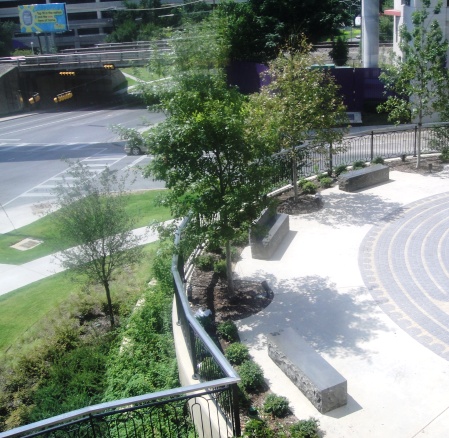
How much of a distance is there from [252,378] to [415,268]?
19.4 feet

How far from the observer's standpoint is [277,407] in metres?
8.46

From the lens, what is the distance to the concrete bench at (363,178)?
62.1 feet

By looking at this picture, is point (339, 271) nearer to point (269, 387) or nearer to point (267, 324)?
point (267, 324)

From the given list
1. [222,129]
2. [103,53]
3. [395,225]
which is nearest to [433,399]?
[222,129]

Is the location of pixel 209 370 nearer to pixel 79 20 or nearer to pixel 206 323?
pixel 206 323

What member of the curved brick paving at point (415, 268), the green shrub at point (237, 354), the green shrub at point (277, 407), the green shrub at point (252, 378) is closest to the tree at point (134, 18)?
the curved brick paving at point (415, 268)

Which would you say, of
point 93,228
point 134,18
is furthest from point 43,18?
point 93,228

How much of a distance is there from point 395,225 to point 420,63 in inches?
291

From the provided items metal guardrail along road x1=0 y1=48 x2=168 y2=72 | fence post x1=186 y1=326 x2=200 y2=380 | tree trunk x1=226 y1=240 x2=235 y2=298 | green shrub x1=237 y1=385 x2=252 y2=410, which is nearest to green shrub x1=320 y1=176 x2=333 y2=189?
tree trunk x1=226 y1=240 x2=235 y2=298

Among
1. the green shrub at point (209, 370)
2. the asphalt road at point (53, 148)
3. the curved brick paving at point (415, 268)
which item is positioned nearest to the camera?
the green shrub at point (209, 370)

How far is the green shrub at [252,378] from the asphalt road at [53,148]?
890 cm

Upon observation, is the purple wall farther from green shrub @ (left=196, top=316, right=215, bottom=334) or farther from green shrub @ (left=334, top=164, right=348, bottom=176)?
green shrub @ (left=196, top=316, right=215, bottom=334)

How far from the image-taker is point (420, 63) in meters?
20.2

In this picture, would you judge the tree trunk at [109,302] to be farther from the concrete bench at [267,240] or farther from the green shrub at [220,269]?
the concrete bench at [267,240]
